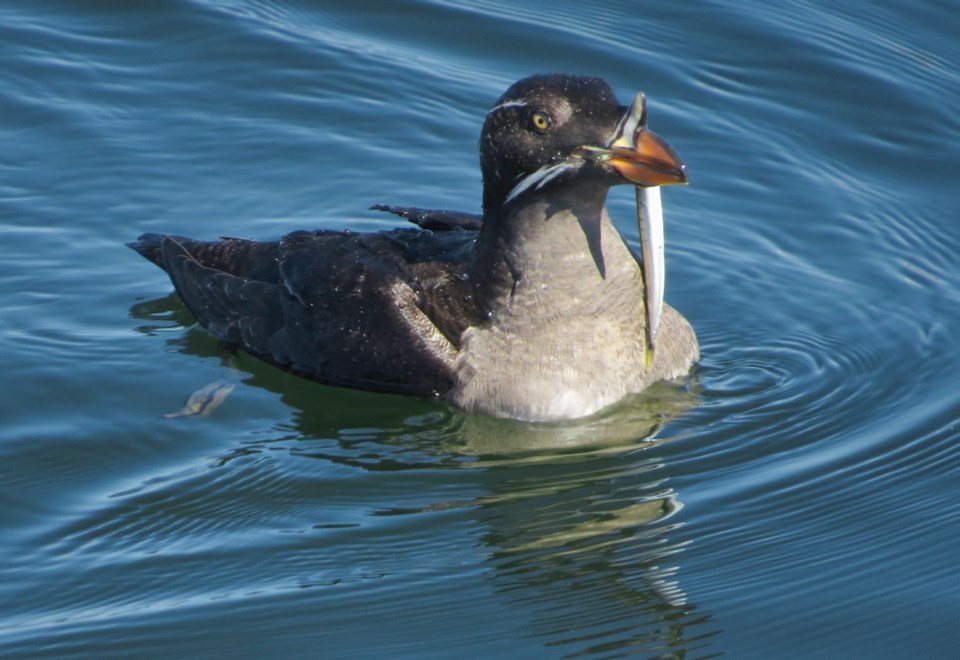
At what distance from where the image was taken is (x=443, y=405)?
7.98m

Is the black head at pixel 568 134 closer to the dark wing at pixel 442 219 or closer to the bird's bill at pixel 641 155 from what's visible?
the bird's bill at pixel 641 155

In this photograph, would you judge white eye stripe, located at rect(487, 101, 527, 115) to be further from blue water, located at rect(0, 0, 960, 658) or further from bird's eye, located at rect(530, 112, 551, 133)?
blue water, located at rect(0, 0, 960, 658)

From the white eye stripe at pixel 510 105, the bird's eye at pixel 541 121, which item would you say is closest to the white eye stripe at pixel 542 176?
the bird's eye at pixel 541 121

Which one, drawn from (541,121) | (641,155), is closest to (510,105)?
(541,121)

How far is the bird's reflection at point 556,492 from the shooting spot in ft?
20.1

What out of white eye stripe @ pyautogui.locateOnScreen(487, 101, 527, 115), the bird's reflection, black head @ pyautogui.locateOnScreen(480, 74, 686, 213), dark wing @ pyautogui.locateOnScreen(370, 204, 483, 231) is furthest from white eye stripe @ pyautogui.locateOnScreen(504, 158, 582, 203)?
the bird's reflection

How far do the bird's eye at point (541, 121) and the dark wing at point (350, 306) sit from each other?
1.05 metres

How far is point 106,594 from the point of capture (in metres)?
6.53

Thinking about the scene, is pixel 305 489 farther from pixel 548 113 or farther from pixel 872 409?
pixel 872 409

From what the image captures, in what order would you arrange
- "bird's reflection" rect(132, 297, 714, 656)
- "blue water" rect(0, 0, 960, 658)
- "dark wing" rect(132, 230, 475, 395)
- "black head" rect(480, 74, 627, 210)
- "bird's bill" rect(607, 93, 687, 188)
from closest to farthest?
1. "bird's reflection" rect(132, 297, 714, 656)
2. "blue water" rect(0, 0, 960, 658)
3. "bird's bill" rect(607, 93, 687, 188)
4. "black head" rect(480, 74, 627, 210)
5. "dark wing" rect(132, 230, 475, 395)

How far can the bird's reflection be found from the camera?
20.1 ft

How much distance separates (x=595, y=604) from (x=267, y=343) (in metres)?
2.84

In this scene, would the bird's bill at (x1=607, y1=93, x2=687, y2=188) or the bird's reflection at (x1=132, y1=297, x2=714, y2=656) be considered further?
the bird's bill at (x1=607, y1=93, x2=687, y2=188)

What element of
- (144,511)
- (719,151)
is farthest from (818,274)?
(144,511)
